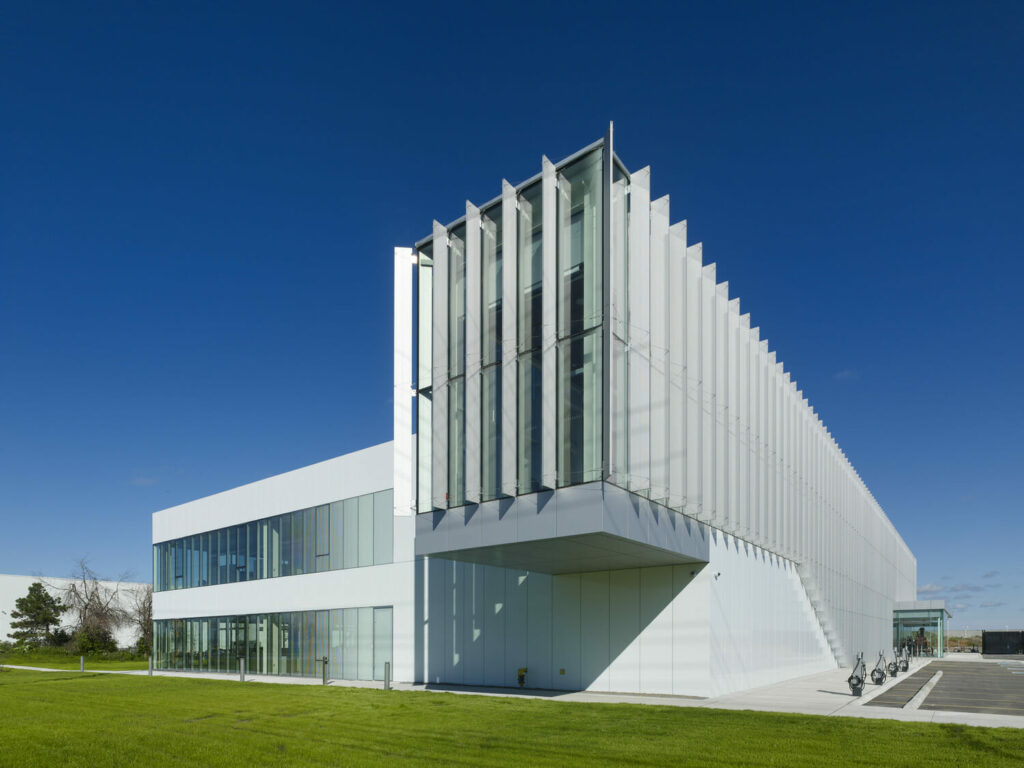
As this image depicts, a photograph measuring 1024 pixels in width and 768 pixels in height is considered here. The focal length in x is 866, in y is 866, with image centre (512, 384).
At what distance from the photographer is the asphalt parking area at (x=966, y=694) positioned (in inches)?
846

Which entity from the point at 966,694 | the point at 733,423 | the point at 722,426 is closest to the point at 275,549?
the point at 733,423

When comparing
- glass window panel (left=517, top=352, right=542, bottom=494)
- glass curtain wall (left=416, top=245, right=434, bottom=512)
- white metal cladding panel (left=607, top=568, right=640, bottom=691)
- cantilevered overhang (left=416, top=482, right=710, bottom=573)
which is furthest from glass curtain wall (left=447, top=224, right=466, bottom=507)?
white metal cladding panel (left=607, top=568, right=640, bottom=691)

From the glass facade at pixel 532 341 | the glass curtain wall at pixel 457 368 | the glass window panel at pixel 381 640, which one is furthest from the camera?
the glass window panel at pixel 381 640

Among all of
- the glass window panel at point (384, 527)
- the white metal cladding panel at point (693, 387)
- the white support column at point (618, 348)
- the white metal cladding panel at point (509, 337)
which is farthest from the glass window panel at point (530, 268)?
the glass window panel at point (384, 527)

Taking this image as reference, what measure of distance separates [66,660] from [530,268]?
5546 cm

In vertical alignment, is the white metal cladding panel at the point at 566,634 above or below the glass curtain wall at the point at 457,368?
below

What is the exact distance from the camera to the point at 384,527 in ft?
113

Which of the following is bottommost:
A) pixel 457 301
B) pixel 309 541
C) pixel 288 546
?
pixel 288 546

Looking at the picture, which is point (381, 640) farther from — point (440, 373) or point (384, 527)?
point (440, 373)

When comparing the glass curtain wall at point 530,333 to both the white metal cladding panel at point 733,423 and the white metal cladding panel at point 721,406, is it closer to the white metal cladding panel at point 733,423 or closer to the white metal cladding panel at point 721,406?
the white metal cladding panel at point 721,406

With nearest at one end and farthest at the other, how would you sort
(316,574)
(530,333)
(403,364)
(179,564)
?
1. (530,333)
2. (403,364)
3. (316,574)
4. (179,564)

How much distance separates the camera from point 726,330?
2895cm

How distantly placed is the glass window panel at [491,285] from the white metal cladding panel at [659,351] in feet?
13.5

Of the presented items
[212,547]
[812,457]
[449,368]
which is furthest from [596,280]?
[212,547]
